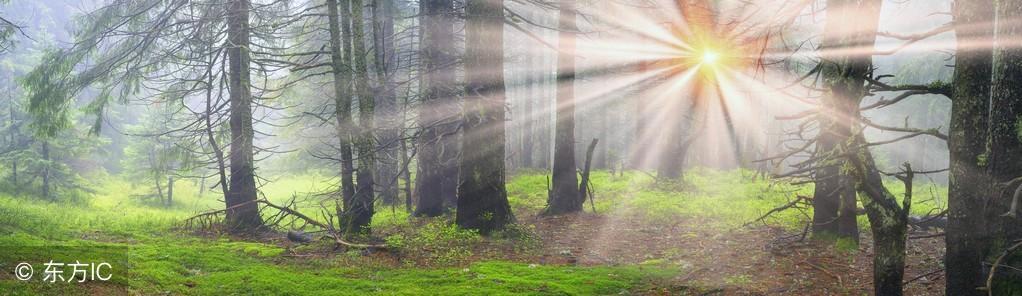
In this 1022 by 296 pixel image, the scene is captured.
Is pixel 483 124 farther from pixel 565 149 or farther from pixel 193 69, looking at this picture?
pixel 193 69

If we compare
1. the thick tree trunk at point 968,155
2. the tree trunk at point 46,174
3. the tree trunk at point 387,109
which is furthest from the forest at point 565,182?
the tree trunk at point 46,174

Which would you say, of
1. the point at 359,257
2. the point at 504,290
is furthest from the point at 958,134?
the point at 359,257

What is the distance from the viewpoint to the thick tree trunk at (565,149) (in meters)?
13.3

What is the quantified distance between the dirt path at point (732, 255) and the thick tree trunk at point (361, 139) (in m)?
3.32

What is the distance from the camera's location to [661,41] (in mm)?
19062

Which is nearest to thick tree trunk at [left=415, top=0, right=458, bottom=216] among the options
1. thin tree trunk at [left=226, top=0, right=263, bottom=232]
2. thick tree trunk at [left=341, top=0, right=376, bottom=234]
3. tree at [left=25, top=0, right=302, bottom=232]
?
thick tree trunk at [left=341, top=0, right=376, bottom=234]

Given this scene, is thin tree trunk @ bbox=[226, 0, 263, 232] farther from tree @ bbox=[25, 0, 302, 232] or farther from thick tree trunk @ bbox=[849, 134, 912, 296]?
thick tree trunk @ bbox=[849, 134, 912, 296]

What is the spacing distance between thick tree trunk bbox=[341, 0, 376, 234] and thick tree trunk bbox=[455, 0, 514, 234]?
5.47ft

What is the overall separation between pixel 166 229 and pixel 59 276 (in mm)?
7703

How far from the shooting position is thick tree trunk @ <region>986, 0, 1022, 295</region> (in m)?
4.22

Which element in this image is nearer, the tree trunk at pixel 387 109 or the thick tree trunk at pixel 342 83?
the thick tree trunk at pixel 342 83

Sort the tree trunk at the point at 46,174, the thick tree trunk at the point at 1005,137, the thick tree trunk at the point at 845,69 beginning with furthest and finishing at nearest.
A: 1. the tree trunk at the point at 46,174
2. the thick tree trunk at the point at 845,69
3. the thick tree trunk at the point at 1005,137

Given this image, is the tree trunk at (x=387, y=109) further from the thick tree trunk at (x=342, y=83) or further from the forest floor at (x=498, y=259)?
the forest floor at (x=498, y=259)

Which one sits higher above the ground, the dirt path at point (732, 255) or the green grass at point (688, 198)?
the dirt path at point (732, 255)
